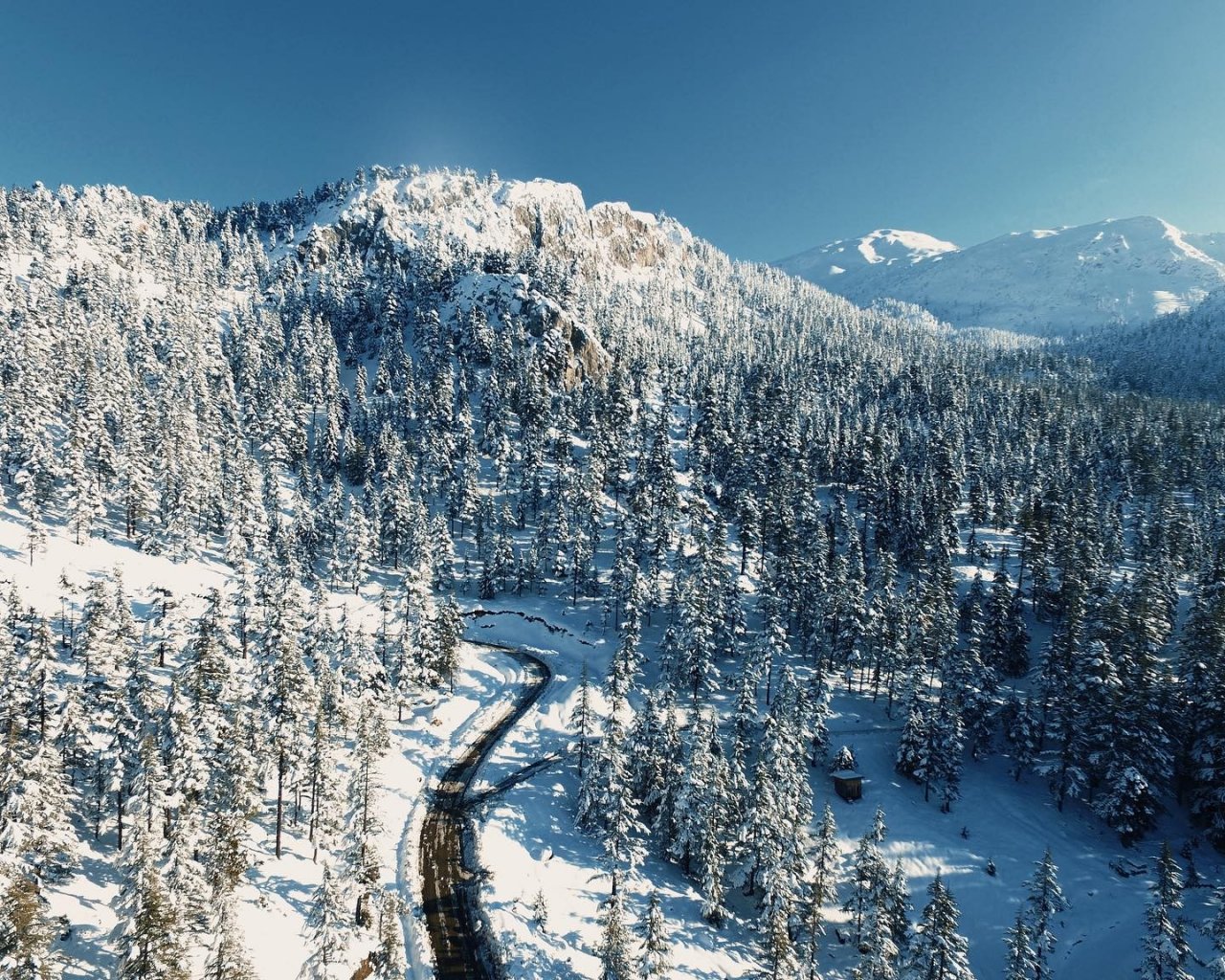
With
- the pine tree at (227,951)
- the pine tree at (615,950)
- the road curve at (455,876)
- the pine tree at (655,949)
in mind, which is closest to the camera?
Result: the pine tree at (227,951)

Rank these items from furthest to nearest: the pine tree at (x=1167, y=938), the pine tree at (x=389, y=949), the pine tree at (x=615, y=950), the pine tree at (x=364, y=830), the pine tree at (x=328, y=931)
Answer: the pine tree at (x=364, y=830)
the pine tree at (x=1167, y=938)
the pine tree at (x=615, y=950)
the pine tree at (x=328, y=931)
the pine tree at (x=389, y=949)

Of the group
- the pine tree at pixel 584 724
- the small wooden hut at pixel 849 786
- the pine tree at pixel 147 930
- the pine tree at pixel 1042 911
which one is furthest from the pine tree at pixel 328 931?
the small wooden hut at pixel 849 786

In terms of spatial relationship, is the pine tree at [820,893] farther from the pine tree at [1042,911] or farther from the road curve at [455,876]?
the road curve at [455,876]

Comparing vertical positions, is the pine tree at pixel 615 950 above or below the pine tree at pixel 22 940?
below

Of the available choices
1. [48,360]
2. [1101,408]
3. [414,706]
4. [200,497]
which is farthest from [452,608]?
[1101,408]

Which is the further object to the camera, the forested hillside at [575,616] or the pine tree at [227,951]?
the forested hillside at [575,616]

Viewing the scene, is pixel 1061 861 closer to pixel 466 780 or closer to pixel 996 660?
pixel 996 660

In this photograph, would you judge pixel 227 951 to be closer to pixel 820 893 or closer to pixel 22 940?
pixel 22 940

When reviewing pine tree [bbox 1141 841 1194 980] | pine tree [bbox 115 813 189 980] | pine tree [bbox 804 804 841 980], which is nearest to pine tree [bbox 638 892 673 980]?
pine tree [bbox 804 804 841 980]
